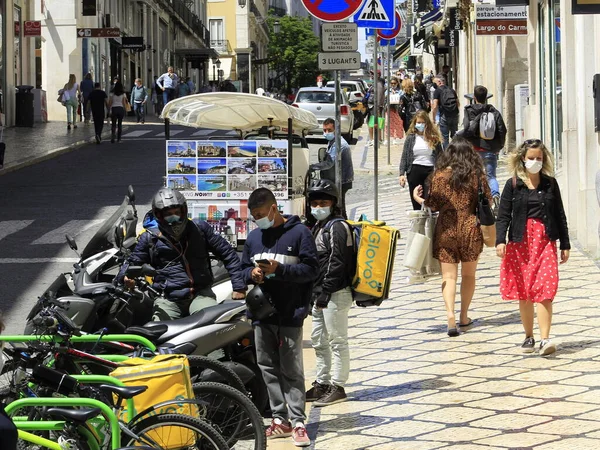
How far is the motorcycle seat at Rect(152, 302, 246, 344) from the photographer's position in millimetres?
7473

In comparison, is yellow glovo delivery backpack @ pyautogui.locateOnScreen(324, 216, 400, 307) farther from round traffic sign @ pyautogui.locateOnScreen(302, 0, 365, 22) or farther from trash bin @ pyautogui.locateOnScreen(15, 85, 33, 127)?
trash bin @ pyautogui.locateOnScreen(15, 85, 33, 127)

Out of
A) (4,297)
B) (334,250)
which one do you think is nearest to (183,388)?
(334,250)

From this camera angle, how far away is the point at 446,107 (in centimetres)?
2653

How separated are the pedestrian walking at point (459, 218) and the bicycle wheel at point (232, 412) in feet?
14.9

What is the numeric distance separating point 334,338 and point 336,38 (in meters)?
4.63

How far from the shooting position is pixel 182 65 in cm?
8531

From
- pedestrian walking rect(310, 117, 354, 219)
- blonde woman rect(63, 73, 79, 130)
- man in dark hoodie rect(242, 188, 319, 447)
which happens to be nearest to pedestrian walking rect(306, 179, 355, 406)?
man in dark hoodie rect(242, 188, 319, 447)

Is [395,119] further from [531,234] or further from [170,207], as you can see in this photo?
[170,207]

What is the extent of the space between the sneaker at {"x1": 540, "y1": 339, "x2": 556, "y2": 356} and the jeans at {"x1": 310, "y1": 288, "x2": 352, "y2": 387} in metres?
1.66

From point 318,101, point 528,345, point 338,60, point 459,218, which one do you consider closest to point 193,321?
point 528,345

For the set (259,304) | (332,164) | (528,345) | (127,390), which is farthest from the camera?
(332,164)

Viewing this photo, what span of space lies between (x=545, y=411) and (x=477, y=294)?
451 cm

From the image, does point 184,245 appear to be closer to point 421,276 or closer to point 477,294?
point 421,276

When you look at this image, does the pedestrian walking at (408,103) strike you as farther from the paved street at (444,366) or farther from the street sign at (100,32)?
the paved street at (444,366)
